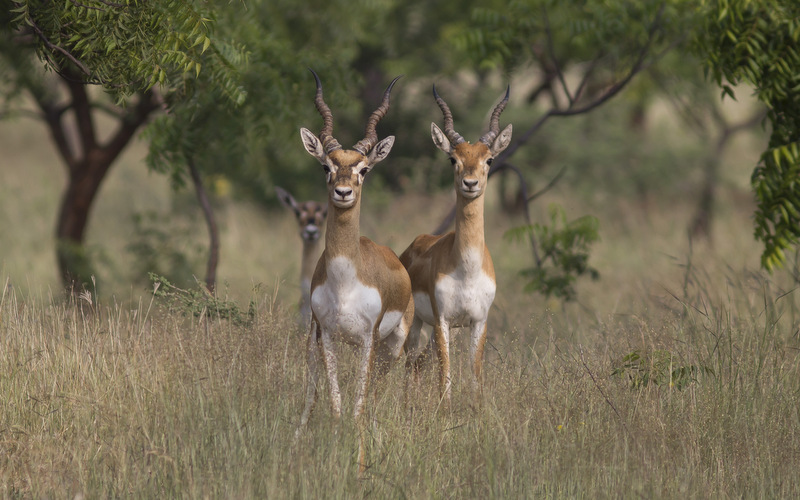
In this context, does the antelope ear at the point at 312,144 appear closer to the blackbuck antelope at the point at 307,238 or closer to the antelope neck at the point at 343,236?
the antelope neck at the point at 343,236

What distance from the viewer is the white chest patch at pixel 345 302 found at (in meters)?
5.85

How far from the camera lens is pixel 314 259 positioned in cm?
1018

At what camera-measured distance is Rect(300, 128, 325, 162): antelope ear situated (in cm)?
608

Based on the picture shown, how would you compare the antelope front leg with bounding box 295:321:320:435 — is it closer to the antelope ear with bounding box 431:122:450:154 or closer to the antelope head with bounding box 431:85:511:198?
the antelope head with bounding box 431:85:511:198

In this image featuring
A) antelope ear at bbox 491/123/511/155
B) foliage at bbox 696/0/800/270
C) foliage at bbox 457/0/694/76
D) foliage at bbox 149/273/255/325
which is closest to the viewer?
antelope ear at bbox 491/123/511/155

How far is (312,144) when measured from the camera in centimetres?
625

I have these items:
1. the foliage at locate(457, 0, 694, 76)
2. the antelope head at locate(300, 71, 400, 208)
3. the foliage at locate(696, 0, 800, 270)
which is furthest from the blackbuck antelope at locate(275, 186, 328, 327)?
the foliage at locate(696, 0, 800, 270)

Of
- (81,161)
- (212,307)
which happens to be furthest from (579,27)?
(81,161)

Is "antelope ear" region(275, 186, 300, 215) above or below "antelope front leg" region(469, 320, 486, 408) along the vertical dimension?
above

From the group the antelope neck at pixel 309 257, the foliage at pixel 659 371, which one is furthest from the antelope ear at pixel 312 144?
the antelope neck at pixel 309 257

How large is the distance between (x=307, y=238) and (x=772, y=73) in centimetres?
492

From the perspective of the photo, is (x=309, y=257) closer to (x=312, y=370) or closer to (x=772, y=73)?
(x=312, y=370)

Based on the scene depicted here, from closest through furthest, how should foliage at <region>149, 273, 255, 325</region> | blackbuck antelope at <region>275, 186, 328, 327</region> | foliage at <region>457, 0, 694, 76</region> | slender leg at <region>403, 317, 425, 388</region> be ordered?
foliage at <region>149, 273, 255, 325</region> → slender leg at <region>403, 317, 425, 388</region> → blackbuck antelope at <region>275, 186, 328, 327</region> → foliage at <region>457, 0, 694, 76</region>

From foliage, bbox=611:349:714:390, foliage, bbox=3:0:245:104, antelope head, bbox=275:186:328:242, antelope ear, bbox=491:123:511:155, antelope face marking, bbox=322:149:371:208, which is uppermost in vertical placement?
antelope head, bbox=275:186:328:242
